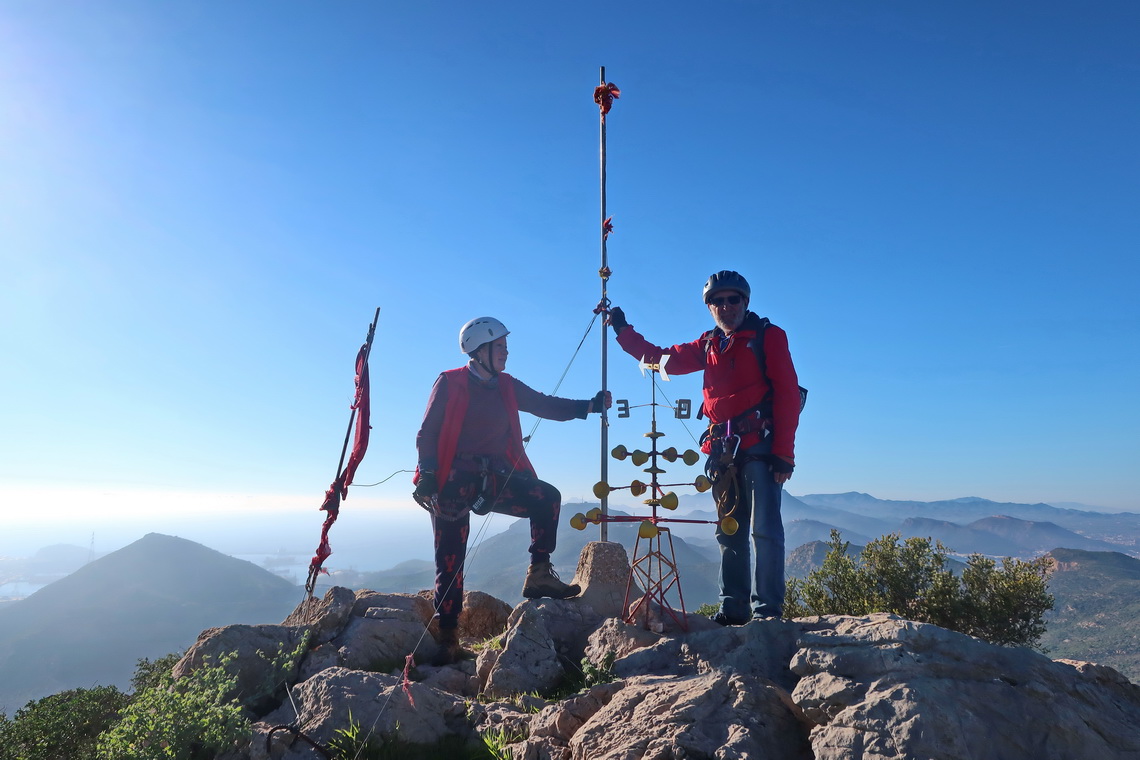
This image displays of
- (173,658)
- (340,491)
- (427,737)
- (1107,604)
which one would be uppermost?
(340,491)

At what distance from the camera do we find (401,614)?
27.9 feet

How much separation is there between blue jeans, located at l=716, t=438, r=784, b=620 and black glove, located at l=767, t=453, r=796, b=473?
0.22 feet

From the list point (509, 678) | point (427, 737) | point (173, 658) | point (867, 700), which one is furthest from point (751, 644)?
point (173, 658)

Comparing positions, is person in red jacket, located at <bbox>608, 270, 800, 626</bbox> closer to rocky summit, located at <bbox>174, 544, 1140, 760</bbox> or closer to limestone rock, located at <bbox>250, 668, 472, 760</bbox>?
rocky summit, located at <bbox>174, 544, 1140, 760</bbox>

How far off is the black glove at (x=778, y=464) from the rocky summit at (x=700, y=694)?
177 centimetres

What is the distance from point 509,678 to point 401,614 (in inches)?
109

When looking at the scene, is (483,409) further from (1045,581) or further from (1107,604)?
(1107,604)

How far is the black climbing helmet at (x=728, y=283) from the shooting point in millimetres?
7320

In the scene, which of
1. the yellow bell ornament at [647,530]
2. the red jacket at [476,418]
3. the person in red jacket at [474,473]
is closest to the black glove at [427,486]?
the person in red jacket at [474,473]

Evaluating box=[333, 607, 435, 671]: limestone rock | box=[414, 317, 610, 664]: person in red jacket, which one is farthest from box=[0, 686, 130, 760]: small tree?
box=[414, 317, 610, 664]: person in red jacket

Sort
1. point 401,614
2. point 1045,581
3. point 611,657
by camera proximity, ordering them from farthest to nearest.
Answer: point 1045,581, point 401,614, point 611,657

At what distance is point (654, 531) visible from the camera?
21.2 feet

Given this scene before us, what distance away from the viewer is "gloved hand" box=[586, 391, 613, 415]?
29.5ft

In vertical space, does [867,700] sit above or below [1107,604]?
above
